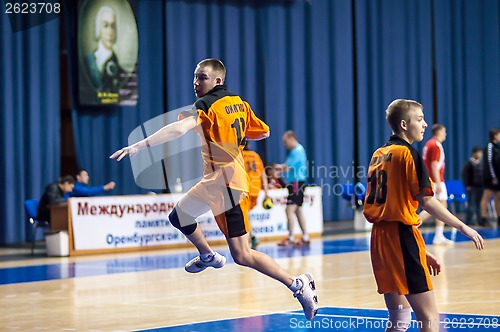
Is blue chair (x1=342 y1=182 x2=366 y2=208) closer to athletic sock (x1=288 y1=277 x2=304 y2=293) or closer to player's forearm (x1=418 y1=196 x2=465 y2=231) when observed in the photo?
athletic sock (x1=288 y1=277 x2=304 y2=293)

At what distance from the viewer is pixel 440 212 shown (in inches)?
197

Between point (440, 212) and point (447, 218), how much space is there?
48mm

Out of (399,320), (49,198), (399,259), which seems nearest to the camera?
(399,259)

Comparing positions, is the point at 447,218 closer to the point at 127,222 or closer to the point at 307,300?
the point at 307,300

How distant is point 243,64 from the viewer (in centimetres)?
2095

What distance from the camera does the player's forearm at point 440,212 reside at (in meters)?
4.97

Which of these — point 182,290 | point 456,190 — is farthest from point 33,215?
point 456,190

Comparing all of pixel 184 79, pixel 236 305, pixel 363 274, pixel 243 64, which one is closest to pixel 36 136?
pixel 184 79

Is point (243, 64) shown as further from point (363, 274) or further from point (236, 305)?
point (236, 305)

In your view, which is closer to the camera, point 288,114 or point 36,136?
point 36,136

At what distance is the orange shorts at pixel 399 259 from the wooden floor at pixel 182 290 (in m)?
2.86

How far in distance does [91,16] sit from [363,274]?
9.39m

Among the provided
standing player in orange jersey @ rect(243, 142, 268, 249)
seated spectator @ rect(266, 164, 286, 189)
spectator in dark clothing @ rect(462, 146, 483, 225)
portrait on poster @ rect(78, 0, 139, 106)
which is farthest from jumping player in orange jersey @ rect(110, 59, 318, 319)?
spectator in dark clothing @ rect(462, 146, 483, 225)

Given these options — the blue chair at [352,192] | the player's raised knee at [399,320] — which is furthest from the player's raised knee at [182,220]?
the blue chair at [352,192]
